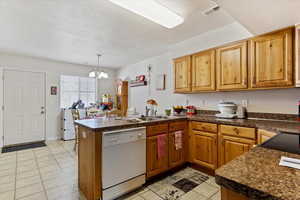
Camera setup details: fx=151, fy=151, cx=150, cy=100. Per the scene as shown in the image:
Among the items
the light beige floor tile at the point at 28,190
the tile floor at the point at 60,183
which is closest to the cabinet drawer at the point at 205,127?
the tile floor at the point at 60,183

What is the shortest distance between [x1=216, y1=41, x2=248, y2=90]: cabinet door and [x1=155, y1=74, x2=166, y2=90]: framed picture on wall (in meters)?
1.68

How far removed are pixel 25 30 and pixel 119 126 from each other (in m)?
2.70

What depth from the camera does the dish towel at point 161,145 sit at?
7.73ft

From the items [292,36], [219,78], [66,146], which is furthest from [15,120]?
Answer: [292,36]

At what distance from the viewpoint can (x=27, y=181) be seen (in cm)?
235

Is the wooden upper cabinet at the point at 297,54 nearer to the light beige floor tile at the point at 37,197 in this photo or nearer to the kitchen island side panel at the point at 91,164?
the kitchen island side panel at the point at 91,164

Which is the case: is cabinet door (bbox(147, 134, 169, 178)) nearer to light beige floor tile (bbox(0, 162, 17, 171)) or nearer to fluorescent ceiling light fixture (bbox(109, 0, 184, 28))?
fluorescent ceiling light fixture (bbox(109, 0, 184, 28))

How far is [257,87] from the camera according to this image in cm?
225

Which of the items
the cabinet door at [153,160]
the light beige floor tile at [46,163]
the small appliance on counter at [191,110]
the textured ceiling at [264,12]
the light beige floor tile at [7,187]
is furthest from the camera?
the small appliance on counter at [191,110]

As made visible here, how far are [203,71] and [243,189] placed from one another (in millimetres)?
2584

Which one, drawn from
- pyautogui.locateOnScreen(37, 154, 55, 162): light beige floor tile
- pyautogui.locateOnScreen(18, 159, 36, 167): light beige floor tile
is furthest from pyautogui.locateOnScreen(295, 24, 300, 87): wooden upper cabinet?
pyautogui.locateOnScreen(18, 159, 36, 167): light beige floor tile

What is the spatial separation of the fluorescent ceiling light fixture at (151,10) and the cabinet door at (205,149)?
1843 millimetres

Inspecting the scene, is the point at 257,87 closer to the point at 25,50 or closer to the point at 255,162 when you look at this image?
the point at 255,162

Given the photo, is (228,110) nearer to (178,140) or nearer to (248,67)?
(248,67)
